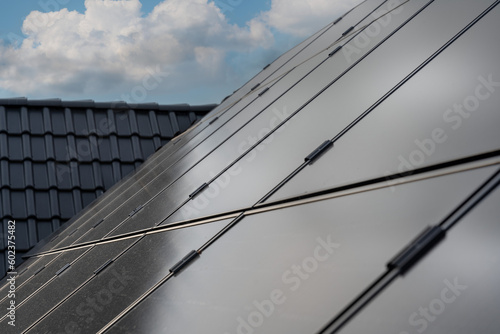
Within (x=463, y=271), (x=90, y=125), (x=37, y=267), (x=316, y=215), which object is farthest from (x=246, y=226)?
(x=90, y=125)

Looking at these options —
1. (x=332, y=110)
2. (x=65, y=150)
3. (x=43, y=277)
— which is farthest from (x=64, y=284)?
(x=65, y=150)

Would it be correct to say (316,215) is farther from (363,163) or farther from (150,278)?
(150,278)

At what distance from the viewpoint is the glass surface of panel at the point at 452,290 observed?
4.15ft

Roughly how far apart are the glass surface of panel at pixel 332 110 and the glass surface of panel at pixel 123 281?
0.71 ft

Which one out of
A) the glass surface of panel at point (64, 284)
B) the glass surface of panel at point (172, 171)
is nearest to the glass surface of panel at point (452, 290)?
the glass surface of panel at point (64, 284)

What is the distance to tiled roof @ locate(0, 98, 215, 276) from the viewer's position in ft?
26.7

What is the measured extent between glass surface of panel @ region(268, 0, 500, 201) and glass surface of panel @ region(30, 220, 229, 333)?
0.62m

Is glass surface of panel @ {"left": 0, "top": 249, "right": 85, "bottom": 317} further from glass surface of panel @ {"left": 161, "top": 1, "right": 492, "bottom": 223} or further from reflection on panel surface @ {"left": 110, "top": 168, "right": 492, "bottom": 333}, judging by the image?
reflection on panel surface @ {"left": 110, "top": 168, "right": 492, "bottom": 333}

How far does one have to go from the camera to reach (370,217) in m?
1.90

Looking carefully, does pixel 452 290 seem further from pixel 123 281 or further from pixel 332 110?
pixel 123 281

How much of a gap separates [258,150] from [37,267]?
10.8 feet

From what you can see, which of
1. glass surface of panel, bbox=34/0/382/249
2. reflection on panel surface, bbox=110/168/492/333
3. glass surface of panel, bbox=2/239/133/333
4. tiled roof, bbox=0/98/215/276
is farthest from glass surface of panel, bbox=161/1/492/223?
tiled roof, bbox=0/98/215/276

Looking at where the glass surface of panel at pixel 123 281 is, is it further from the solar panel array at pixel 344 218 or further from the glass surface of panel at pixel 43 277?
the glass surface of panel at pixel 43 277

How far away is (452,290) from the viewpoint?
4.46 feet
